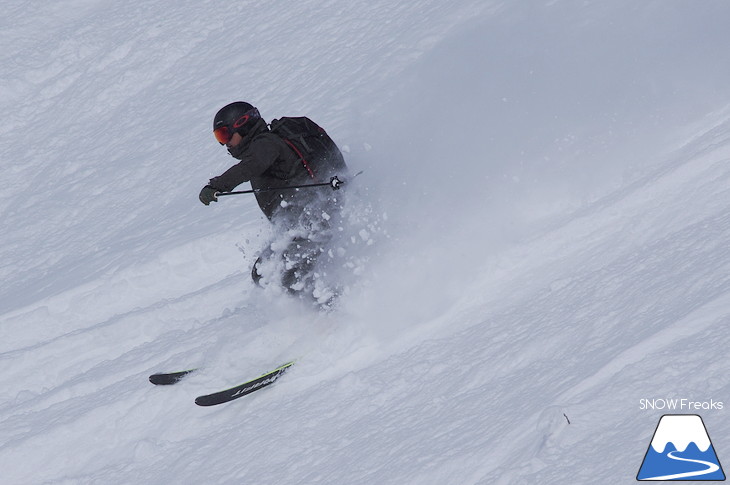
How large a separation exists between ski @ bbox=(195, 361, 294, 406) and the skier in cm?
71

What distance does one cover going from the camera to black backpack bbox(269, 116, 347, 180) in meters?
5.93

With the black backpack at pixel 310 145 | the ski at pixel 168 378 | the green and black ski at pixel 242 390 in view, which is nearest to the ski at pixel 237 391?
the green and black ski at pixel 242 390

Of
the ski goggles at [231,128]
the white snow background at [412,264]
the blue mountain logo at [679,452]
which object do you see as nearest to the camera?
the blue mountain logo at [679,452]

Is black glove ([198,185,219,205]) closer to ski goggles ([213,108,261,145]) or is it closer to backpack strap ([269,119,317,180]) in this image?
ski goggles ([213,108,261,145])

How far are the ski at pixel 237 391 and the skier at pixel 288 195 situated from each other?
71 cm

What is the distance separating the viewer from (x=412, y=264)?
618 centimetres

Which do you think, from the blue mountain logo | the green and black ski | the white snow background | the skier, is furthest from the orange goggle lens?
the blue mountain logo

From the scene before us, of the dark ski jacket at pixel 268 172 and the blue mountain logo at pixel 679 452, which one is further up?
the dark ski jacket at pixel 268 172

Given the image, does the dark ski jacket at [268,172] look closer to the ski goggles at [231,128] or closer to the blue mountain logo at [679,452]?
the ski goggles at [231,128]

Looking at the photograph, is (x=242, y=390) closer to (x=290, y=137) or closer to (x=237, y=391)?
(x=237, y=391)

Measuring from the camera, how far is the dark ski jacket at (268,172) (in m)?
5.61

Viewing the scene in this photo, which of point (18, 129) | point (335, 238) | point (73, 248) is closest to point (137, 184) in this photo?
point (73, 248)

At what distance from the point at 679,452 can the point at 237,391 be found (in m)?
3.23

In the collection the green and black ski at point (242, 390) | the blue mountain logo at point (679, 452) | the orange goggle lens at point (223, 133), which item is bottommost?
the blue mountain logo at point (679, 452)
